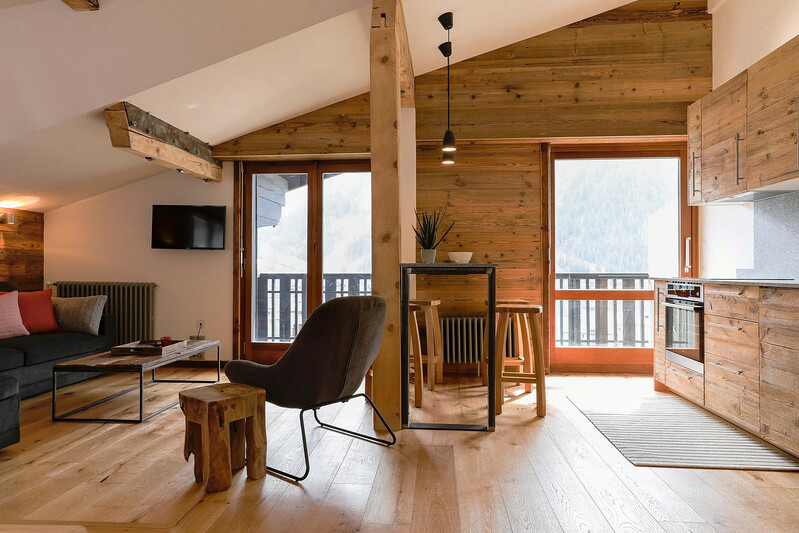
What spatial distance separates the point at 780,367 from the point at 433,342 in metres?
2.45


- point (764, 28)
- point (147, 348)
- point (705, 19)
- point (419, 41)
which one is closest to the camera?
point (147, 348)

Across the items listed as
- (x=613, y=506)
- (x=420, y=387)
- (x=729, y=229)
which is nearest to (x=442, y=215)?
(x=420, y=387)

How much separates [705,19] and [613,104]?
1.17 m

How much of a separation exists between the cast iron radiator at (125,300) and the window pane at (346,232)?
1.85 m

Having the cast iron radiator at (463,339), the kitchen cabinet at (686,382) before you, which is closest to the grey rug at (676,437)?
the kitchen cabinet at (686,382)

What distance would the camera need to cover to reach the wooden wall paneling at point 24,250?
5008 millimetres

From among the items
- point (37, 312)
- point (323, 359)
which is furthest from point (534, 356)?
point (37, 312)

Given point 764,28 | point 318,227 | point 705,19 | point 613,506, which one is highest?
point 705,19

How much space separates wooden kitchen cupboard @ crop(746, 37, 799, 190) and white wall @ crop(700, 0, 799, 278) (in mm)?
683

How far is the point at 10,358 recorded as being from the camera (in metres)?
3.71

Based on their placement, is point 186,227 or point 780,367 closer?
point 780,367

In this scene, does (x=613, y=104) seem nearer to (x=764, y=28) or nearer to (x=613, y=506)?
(x=764, y=28)

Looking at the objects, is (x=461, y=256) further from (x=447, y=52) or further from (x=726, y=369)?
(x=726, y=369)

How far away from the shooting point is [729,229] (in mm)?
4562
